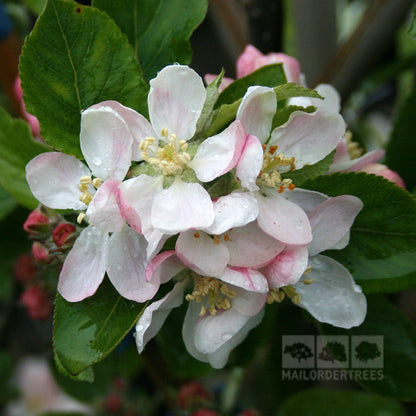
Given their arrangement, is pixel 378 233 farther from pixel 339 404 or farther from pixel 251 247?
pixel 339 404

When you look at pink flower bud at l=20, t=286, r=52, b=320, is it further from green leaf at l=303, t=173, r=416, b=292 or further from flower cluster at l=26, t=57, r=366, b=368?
green leaf at l=303, t=173, r=416, b=292

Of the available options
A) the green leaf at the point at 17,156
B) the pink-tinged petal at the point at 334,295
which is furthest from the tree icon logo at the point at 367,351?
the green leaf at the point at 17,156

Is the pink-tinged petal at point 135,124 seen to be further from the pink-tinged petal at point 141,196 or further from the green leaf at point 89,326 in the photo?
the green leaf at point 89,326

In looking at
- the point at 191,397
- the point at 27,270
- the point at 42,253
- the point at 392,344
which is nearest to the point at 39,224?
the point at 42,253

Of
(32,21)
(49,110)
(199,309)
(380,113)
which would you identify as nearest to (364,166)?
(199,309)

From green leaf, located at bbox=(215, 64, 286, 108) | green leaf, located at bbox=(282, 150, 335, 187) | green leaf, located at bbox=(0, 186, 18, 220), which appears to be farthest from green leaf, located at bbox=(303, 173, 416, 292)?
green leaf, located at bbox=(0, 186, 18, 220)
